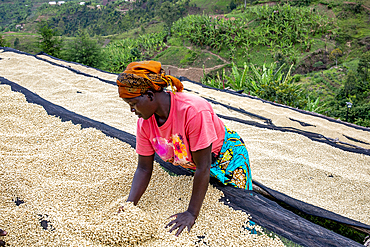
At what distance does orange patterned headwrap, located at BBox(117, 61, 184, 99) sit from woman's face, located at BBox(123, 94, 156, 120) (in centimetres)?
2

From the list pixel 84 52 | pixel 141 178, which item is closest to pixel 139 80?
pixel 141 178

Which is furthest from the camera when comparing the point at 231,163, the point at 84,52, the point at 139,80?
the point at 84,52

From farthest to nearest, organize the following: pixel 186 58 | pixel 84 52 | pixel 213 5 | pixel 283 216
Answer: pixel 213 5 < pixel 186 58 < pixel 84 52 < pixel 283 216

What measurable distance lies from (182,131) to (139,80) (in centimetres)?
35

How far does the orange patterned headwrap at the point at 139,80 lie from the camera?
114 centimetres

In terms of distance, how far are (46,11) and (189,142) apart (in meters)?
53.5

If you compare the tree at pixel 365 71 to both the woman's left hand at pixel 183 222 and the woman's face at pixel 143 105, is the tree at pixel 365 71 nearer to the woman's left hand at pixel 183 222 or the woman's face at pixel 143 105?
the woman's left hand at pixel 183 222

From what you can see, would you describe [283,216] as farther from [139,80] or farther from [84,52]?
[84,52]

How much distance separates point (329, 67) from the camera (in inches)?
643

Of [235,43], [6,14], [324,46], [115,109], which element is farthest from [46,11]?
[115,109]

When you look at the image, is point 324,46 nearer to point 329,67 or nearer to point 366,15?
point 329,67

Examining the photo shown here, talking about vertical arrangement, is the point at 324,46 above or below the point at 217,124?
below

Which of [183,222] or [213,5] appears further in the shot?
[213,5]

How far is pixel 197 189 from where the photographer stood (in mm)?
1289
